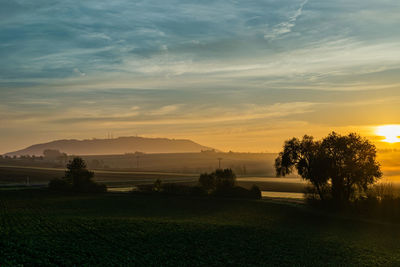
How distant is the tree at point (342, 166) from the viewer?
75.4 meters

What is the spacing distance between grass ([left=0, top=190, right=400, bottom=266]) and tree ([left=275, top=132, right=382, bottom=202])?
7529 millimetres

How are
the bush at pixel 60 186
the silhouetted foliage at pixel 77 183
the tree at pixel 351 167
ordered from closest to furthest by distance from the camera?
1. the tree at pixel 351 167
2. the silhouetted foliage at pixel 77 183
3. the bush at pixel 60 186

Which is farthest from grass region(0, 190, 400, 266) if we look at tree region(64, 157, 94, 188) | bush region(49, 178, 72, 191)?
tree region(64, 157, 94, 188)

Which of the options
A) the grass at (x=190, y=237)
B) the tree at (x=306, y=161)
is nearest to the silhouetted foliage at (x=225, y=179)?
the tree at (x=306, y=161)

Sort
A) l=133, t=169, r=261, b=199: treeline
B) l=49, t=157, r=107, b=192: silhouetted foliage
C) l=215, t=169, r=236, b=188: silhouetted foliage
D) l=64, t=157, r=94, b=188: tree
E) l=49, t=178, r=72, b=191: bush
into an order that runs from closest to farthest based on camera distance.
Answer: l=133, t=169, r=261, b=199: treeline → l=215, t=169, r=236, b=188: silhouetted foliage → l=49, t=157, r=107, b=192: silhouetted foliage → l=49, t=178, r=72, b=191: bush → l=64, t=157, r=94, b=188: tree

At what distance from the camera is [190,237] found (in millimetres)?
45281

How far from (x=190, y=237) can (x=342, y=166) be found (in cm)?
4415

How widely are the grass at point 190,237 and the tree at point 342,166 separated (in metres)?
7.53

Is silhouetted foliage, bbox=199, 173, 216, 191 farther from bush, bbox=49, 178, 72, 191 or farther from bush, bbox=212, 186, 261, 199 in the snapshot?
bush, bbox=49, 178, 72, 191

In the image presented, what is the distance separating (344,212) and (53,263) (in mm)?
57107

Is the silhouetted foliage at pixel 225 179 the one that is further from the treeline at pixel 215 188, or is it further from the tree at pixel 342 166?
the tree at pixel 342 166

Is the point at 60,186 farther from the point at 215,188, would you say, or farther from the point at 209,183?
the point at 215,188

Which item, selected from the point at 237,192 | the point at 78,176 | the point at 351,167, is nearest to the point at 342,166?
the point at 351,167

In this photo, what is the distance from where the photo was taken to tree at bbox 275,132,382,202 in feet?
247
